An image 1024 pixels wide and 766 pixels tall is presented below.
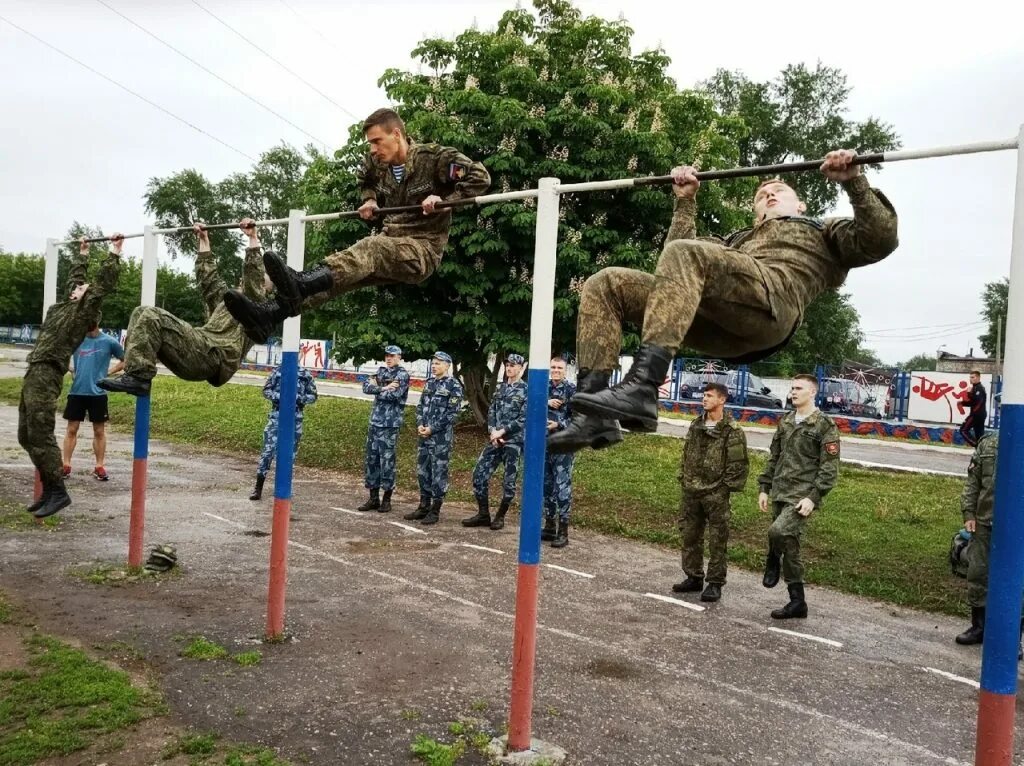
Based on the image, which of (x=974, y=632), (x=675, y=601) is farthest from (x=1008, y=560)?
(x=675, y=601)

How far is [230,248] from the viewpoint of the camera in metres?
49.7

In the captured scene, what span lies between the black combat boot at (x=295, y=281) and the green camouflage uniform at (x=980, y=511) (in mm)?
4513

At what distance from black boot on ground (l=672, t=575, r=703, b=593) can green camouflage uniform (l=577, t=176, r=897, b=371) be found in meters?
3.58

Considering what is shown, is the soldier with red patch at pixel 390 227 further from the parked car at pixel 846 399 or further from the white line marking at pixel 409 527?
the parked car at pixel 846 399

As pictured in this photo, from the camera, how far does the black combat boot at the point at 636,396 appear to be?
2.74m

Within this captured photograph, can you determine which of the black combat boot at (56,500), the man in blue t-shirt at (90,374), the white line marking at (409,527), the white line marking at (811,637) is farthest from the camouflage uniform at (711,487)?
the man in blue t-shirt at (90,374)

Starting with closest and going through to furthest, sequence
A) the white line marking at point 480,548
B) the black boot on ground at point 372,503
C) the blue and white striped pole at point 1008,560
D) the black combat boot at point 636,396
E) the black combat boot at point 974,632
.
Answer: the blue and white striped pole at point 1008,560, the black combat boot at point 636,396, the black combat boot at point 974,632, the white line marking at point 480,548, the black boot on ground at point 372,503

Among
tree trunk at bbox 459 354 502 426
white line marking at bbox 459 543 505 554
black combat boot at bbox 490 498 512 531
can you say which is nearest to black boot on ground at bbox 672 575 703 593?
white line marking at bbox 459 543 505 554

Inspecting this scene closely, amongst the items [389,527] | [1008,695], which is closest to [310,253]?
[389,527]

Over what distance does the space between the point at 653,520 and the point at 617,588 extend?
2.89 metres

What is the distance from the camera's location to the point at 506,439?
28.5 feet

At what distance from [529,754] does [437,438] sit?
5.58 meters

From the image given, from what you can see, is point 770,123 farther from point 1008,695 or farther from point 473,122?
point 1008,695

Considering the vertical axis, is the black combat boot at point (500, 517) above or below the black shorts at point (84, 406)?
below
